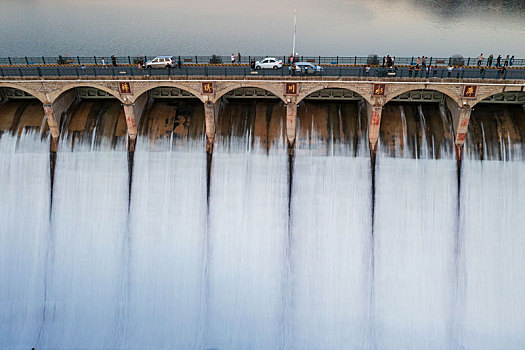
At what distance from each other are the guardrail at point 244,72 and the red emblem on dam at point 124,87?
896 mm

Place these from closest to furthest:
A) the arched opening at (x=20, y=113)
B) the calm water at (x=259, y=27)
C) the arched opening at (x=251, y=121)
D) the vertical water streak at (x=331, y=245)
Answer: the vertical water streak at (x=331, y=245) → the arched opening at (x=251, y=121) → the arched opening at (x=20, y=113) → the calm water at (x=259, y=27)

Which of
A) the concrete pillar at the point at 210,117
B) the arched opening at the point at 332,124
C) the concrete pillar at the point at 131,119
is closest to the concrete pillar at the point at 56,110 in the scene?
the concrete pillar at the point at 131,119

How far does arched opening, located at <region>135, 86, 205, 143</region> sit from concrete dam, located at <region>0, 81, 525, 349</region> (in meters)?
0.23

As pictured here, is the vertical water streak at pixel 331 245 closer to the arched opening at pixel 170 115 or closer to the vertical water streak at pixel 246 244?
the vertical water streak at pixel 246 244

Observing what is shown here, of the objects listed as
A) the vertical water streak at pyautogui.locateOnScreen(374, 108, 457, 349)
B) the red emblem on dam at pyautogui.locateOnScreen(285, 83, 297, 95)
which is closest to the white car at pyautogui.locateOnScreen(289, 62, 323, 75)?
the red emblem on dam at pyautogui.locateOnScreen(285, 83, 297, 95)

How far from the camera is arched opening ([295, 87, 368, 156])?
113 ft

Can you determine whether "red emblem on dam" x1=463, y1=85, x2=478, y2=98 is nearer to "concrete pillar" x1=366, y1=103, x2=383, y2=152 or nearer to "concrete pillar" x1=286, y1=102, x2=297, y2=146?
"concrete pillar" x1=366, y1=103, x2=383, y2=152

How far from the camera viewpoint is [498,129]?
111ft

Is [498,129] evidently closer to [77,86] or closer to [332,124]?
[332,124]

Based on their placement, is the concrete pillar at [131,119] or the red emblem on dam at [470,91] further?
the concrete pillar at [131,119]

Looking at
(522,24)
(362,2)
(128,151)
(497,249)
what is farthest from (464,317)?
(362,2)

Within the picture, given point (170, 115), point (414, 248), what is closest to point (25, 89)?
point (170, 115)

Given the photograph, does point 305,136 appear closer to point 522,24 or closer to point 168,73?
point 168,73

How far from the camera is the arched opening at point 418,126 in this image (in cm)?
3353
